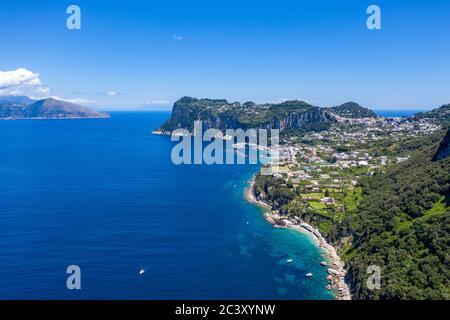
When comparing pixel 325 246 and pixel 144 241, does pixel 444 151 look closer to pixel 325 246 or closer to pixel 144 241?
pixel 325 246

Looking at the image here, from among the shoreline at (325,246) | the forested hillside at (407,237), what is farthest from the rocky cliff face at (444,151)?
the shoreline at (325,246)

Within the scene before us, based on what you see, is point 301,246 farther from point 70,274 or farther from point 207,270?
point 70,274

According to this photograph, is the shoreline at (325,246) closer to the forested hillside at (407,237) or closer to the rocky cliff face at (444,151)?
the forested hillside at (407,237)

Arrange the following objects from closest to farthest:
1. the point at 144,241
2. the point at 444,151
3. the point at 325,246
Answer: the point at 325,246, the point at 144,241, the point at 444,151

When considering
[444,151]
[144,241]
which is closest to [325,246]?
[144,241]

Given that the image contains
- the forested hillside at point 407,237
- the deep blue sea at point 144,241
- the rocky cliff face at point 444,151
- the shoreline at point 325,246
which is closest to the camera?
the forested hillside at point 407,237

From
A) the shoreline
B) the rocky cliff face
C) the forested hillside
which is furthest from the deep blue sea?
the rocky cliff face

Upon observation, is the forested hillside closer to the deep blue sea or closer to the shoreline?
the shoreline
